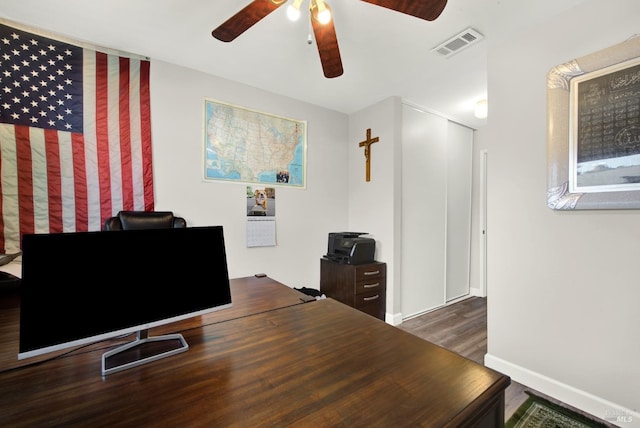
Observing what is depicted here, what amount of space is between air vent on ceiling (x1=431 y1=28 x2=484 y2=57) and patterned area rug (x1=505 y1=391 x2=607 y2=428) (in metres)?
2.61

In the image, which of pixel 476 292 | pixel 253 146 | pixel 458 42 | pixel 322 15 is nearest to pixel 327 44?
pixel 322 15

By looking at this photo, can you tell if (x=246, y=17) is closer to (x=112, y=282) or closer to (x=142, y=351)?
(x=112, y=282)

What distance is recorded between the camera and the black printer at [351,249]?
2820mm

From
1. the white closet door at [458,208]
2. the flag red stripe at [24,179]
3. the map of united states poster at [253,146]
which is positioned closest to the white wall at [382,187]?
the map of united states poster at [253,146]

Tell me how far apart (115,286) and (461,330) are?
3.10 metres

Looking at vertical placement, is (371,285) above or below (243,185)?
below

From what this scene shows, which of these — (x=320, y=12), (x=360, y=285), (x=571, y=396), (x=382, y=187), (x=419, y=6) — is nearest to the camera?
(x=419, y=6)

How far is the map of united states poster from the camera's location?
257cm

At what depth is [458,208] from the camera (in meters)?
3.73

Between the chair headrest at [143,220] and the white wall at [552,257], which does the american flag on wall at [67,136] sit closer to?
the chair headrest at [143,220]

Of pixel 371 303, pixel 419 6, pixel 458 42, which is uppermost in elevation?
pixel 458 42

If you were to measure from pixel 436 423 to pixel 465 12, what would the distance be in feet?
7.41

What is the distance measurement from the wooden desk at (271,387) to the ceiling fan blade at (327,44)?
1565 mm

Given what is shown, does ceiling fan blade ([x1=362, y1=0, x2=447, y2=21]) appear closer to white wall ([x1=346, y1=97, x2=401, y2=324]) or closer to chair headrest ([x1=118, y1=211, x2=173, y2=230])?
white wall ([x1=346, y1=97, x2=401, y2=324])
